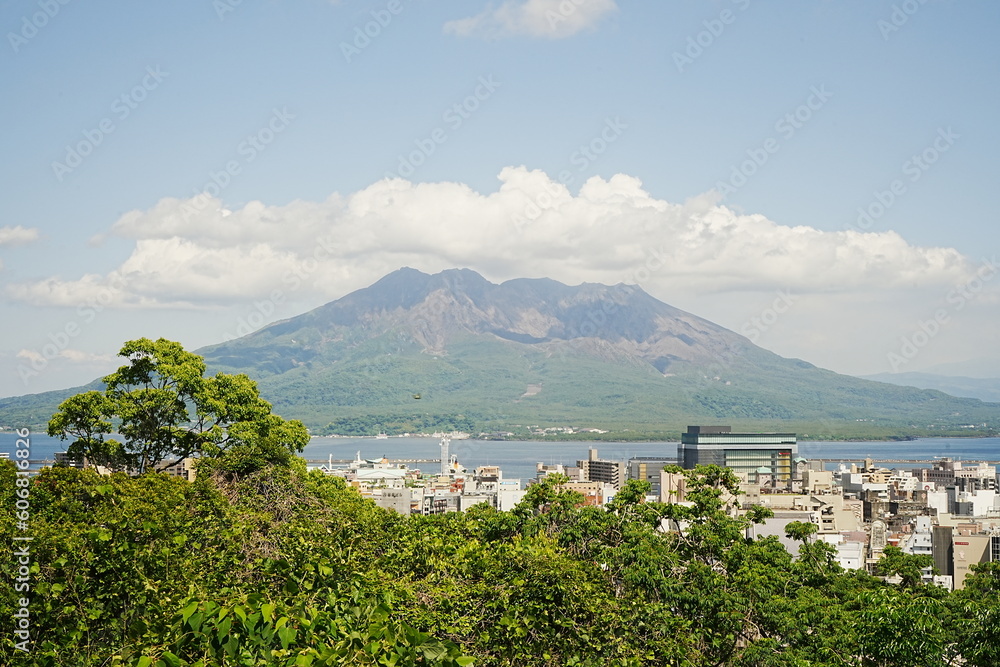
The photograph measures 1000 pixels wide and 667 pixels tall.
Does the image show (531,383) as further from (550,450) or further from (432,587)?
(432,587)

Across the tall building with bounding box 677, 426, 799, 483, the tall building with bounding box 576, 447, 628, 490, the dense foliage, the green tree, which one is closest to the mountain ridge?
the tall building with bounding box 576, 447, 628, 490

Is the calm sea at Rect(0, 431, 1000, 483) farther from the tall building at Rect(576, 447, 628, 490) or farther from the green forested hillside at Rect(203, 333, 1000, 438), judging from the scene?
the tall building at Rect(576, 447, 628, 490)

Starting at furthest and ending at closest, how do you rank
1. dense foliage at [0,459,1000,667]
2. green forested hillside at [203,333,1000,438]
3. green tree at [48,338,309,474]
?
green forested hillside at [203,333,1000,438], green tree at [48,338,309,474], dense foliage at [0,459,1000,667]

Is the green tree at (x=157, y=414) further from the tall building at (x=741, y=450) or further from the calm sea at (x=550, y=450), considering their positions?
the calm sea at (x=550, y=450)

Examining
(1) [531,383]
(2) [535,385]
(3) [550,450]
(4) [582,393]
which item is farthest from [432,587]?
(1) [531,383]

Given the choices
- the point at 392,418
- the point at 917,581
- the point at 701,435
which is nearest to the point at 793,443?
the point at 701,435

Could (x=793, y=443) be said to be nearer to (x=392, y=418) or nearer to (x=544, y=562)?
(x=544, y=562)

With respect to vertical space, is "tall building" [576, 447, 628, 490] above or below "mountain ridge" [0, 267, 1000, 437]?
below
